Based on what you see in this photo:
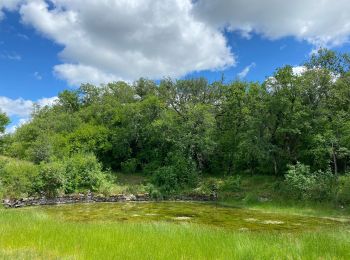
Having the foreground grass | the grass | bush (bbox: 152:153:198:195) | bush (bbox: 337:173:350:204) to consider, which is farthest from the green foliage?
bush (bbox: 337:173:350:204)

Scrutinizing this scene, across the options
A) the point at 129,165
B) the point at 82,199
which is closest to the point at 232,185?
the point at 82,199

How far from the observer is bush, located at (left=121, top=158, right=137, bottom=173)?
43.4 meters

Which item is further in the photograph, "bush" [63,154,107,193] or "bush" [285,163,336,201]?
"bush" [63,154,107,193]

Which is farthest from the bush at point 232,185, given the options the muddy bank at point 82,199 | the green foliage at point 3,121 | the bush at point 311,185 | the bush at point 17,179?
the green foliage at point 3,121

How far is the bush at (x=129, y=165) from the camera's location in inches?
1708

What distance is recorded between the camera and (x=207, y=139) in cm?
3688

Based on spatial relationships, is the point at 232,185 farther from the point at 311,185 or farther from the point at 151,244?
the point at 151,244

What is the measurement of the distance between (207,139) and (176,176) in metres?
4.96

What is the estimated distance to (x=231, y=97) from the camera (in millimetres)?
40000

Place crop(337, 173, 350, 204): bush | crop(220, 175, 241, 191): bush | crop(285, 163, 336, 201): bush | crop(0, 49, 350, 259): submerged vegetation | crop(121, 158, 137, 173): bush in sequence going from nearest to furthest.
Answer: crop(0, 49, 350, 259): submerged vegetation → crop(337, 173, 350, 204): bush → crop(285, 163, 336, 201): bush → crop(220, 175, 241, 191): bush → crop(121, 158, 137, 173): bush

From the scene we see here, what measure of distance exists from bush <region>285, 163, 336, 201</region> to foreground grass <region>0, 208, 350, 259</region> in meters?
16.2

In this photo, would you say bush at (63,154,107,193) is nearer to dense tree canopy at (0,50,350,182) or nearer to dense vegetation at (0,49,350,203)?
dense vegetation at (0,49,350,203)

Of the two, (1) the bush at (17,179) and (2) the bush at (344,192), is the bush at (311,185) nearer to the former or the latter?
(2) the bush at (344,192)

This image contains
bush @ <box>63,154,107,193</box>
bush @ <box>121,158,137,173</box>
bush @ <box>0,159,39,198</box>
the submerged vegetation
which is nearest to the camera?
the submerged vegetation
